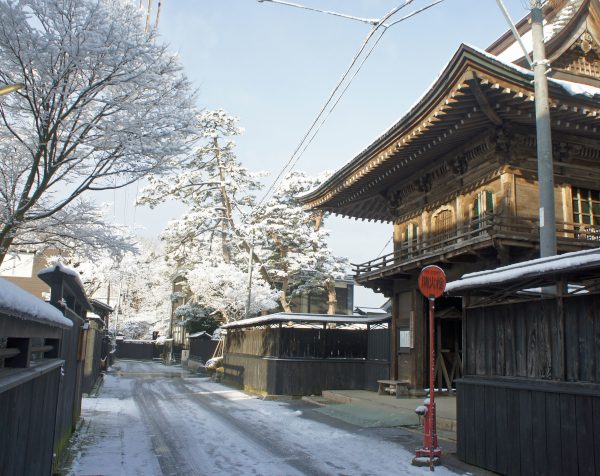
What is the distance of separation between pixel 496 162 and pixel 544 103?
6301 mm

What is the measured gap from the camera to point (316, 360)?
64.0 feet

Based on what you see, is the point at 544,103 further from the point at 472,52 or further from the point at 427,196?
the point at 427,196

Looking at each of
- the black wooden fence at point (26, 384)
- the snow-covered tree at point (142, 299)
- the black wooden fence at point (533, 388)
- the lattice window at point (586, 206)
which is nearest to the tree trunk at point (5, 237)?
the black wooden fence at point (26, 384)

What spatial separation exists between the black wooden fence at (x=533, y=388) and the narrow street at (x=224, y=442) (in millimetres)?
1046

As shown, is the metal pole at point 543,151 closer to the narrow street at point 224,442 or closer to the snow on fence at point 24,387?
the narrow street at point 224,442

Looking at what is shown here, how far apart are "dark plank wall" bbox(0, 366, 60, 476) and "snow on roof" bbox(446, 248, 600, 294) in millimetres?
5769

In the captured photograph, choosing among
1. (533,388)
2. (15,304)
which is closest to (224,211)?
(533,388)

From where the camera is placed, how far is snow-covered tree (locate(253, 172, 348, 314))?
36.4 m

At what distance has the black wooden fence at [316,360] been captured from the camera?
1900 centimetres

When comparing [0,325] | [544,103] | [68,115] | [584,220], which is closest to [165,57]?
[68,115]

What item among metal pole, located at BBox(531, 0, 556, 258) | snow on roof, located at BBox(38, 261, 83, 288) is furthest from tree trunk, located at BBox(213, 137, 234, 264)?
metal pole, located at BBox(531, 0, 556, 258)

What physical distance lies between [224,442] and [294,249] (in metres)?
27.3

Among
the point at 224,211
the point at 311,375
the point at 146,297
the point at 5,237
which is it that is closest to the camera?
the point at 5,237

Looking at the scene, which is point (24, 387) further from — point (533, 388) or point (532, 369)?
point (532, 369)
